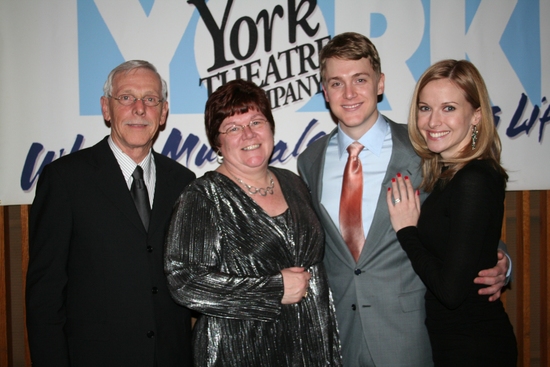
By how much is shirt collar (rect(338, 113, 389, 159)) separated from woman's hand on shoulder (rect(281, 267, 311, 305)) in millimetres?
718

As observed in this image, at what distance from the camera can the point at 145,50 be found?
2961 mm

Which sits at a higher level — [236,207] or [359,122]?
[359,122]

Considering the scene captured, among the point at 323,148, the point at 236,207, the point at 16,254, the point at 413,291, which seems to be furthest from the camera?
the point at 16,254

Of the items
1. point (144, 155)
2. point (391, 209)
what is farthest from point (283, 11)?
point (391, 209)

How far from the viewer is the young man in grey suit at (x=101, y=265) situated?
6.56 feet

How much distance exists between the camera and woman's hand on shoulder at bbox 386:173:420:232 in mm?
2082

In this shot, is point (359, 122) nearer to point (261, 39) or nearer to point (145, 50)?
point (261, 39)

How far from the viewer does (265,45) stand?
3.04m

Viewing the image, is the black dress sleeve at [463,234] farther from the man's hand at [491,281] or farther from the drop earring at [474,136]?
the drop earring at [474,136]

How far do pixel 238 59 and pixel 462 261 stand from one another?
1.91 metres

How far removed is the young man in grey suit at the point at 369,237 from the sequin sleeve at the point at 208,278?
42cm

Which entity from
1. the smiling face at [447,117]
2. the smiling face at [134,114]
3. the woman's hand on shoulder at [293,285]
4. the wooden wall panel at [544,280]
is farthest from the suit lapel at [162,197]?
the wooden wall panel at [544,280]

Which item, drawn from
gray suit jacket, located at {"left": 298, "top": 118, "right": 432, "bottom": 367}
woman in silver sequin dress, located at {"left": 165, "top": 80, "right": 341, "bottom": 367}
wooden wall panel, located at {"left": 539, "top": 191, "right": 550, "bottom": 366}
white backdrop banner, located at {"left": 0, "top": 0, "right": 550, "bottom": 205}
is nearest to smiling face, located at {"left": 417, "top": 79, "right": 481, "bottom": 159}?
gray suit jacket, located at {"left": 298, "top": 118, "right": 432, "bottom": 367}

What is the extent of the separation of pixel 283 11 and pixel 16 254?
2.44 meters
